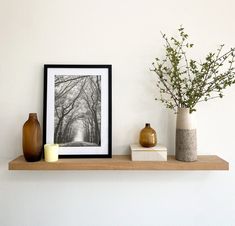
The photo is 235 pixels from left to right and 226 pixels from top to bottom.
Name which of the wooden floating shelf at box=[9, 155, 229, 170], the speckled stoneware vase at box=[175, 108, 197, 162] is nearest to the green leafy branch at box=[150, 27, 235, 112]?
the speckled stoneware vase at box=[175, 108, 197, 162]

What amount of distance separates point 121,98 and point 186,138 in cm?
36

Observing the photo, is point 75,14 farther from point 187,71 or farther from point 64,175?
point 64,175

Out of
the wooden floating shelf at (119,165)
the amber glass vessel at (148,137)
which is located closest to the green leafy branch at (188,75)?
the amber glass vessel at (148,137)

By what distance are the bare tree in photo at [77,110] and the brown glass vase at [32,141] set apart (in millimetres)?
101

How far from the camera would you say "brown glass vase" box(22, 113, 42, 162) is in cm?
100

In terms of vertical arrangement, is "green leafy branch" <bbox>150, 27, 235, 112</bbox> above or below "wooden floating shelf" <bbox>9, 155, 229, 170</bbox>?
above

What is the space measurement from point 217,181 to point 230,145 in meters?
0.19

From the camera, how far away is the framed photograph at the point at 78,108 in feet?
3.61

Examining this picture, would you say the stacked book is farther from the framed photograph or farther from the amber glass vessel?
the framed photograph

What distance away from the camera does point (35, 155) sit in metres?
1.01

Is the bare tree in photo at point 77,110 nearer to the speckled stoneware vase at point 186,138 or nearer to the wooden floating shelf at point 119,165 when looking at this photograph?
the wooden floating shelf at point 119,165

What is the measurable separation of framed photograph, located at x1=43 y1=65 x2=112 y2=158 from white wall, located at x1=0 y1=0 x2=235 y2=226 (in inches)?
2.0

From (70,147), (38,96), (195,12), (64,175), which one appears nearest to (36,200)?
(64,175)

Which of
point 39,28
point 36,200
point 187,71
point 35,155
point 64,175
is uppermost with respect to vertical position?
point 39,28
